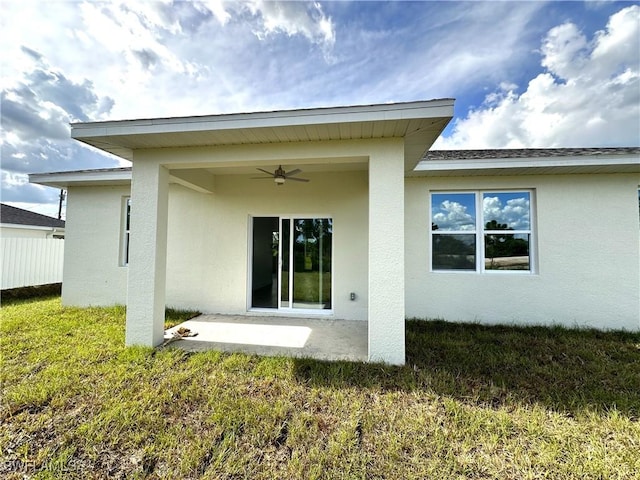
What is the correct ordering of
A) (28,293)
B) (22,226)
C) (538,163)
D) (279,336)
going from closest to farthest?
(279,336)
(538,163)
(28,293)
(22,226)

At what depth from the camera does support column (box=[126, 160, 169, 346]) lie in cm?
477

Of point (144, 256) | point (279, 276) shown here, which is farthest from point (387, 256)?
point (144, 256)

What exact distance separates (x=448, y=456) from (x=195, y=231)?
728 cm

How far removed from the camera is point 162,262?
4.97 m

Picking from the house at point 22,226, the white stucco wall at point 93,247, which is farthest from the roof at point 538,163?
the house at point 22,226

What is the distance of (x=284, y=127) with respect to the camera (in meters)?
3.97

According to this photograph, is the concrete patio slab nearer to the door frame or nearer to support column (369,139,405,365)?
the door frame

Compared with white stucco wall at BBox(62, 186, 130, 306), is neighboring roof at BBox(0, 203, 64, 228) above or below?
above

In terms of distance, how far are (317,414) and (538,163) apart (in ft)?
21.4

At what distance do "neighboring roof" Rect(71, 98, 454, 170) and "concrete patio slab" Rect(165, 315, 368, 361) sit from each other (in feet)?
11.8

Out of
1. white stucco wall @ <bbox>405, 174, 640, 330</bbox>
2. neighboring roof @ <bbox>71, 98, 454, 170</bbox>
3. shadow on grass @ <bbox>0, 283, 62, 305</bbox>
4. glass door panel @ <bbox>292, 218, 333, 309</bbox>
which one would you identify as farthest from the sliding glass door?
shadow on grass @ <bbox>0, 283, 62, 305</bbox>

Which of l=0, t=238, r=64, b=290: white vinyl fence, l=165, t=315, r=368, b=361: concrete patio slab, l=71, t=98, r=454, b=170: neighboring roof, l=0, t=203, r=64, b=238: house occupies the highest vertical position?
l=71, t=98, r=454, b=170: neighboring roof

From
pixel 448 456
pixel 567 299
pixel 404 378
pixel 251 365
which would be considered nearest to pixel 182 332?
pixel 251 365

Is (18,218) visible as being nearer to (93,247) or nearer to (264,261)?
(93,247)
